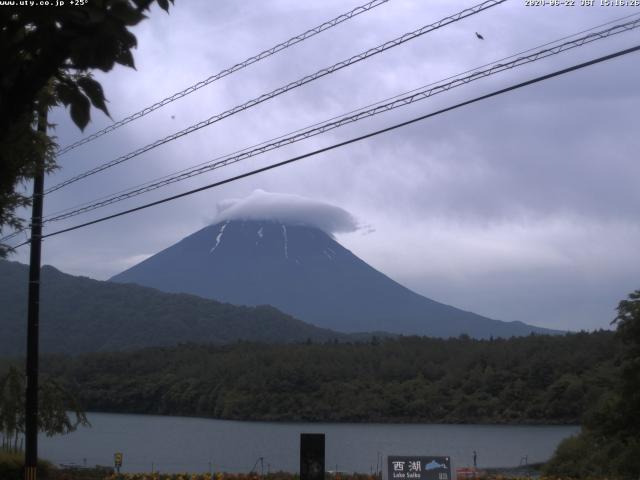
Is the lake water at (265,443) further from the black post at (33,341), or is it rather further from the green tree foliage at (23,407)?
the black post at (33,341)

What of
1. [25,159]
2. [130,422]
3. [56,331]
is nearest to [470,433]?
[130,422]

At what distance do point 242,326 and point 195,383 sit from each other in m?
67.6

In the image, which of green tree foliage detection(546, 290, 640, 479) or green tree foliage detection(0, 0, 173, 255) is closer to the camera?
green tree foliage detection(0, 0, 173, 255)

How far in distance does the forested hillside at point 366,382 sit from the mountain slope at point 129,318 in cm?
3675

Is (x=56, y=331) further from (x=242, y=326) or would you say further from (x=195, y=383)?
(x=195, y=383)

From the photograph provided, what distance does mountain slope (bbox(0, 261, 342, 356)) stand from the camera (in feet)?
367

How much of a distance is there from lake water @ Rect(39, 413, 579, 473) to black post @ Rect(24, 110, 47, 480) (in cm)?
1268

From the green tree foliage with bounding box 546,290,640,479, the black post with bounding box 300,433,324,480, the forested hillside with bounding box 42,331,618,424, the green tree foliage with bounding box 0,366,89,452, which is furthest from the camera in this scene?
the forested hillside with bounding box 42,331,618,424

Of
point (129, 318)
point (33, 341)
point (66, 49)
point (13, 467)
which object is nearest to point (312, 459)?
point (33, 341)

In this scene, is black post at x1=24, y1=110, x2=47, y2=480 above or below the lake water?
above

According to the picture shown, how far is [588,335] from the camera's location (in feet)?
217

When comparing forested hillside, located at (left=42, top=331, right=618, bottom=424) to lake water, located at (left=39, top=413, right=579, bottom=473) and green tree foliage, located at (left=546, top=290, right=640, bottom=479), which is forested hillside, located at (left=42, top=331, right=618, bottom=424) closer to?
lake water, located at (left=39, top=413, right=579, bottom=473)

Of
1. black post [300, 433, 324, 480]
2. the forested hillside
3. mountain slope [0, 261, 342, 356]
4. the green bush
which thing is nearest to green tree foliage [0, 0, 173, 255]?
black post [300, 433, 324, 480]

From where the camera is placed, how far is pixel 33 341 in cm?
1694
